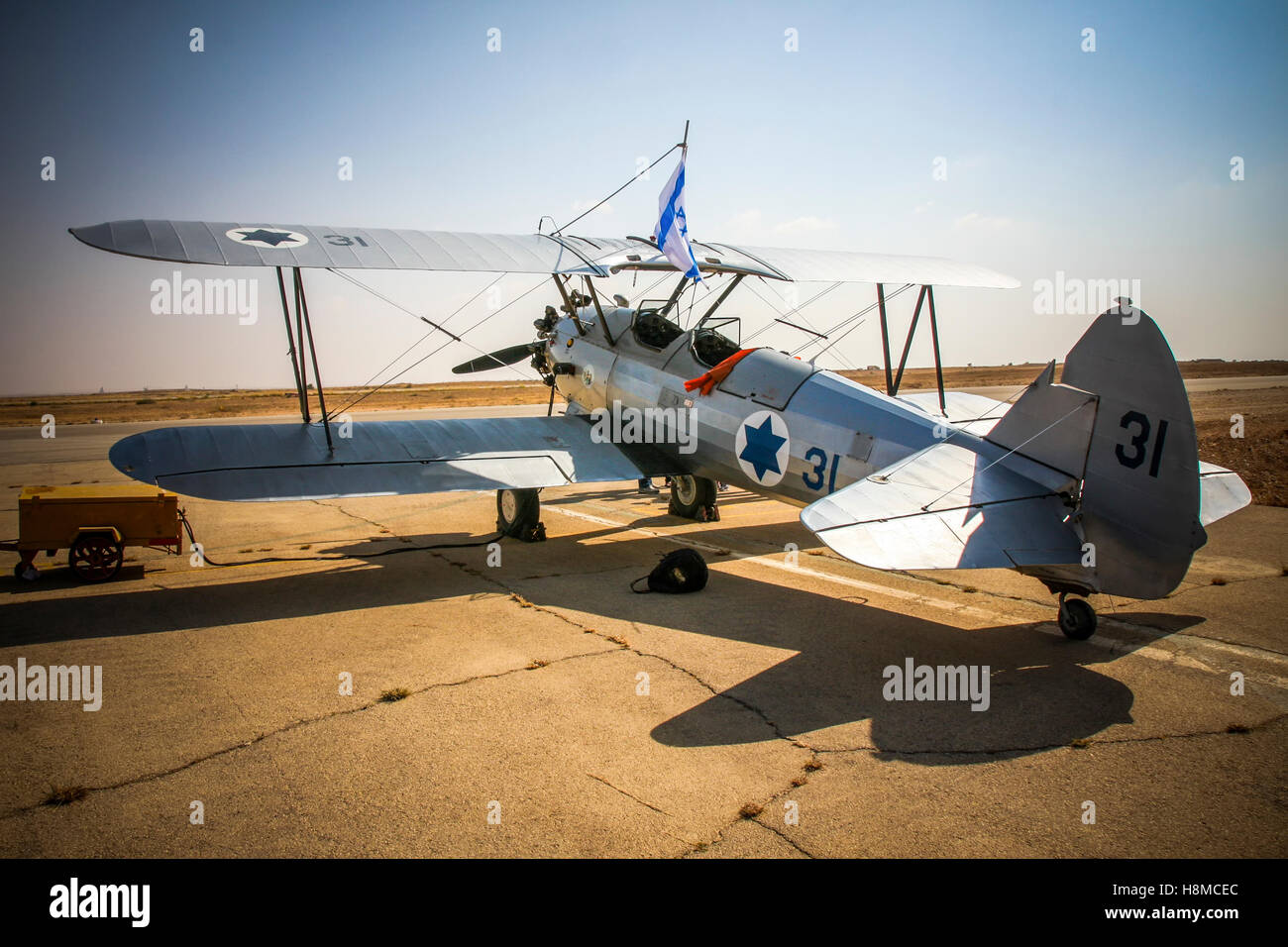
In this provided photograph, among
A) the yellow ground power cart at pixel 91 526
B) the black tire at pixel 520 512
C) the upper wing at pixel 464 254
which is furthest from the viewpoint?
the black tire at pixel 520 512

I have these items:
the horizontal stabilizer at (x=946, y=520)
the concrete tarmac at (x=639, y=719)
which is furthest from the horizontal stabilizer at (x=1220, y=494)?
the horizontal stabilizer at (x=946, y=520)

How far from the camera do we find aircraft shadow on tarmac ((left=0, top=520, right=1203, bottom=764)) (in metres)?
4.39

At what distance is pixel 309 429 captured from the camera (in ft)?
29.6

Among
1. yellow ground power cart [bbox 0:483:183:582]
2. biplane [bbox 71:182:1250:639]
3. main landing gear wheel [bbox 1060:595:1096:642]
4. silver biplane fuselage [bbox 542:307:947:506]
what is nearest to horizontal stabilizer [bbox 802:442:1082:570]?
biplane [bbox 71:182:1250:639]

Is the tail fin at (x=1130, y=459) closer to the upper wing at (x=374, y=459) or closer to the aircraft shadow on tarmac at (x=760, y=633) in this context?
the aircraft shadow on tarmac at (x=760, y=633)

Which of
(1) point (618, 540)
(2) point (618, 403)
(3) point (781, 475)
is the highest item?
(2) point (618, 403)

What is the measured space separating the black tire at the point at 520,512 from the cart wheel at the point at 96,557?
4265mm

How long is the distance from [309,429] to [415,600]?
3.01 meters

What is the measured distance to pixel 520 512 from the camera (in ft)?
33.4

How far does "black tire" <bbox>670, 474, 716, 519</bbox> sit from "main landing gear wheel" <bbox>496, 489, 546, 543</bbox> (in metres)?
2.42

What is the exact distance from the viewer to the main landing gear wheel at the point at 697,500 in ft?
37.7

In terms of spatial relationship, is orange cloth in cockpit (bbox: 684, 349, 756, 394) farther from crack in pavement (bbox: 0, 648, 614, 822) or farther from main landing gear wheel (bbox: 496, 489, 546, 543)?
crack in pavement (bbox: 0, 648, 614, 822)
